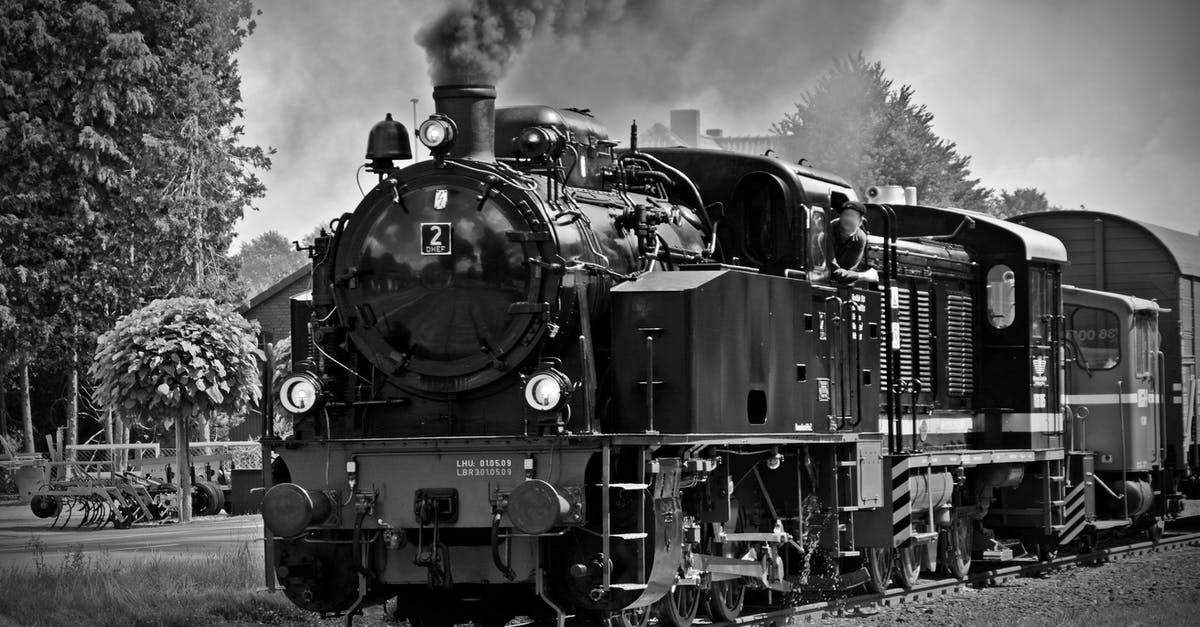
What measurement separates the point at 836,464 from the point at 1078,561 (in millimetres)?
7949

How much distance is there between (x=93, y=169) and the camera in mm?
37281

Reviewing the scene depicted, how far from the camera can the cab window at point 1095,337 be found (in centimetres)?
2112

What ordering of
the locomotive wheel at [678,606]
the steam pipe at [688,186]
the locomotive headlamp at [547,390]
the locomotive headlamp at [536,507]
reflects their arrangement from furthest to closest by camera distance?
the steam pipe at [688,186] → the locomotive wheel at [678,606] → the locomotive headlamp at [547,390] → the locomotive headlamp at [536,507]

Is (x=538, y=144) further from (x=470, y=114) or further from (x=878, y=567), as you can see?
(x=878, y=567)

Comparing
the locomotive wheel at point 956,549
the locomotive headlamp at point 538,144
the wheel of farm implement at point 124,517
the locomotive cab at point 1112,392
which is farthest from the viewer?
the wheel of farm implement at point 124,517

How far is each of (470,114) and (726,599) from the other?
16.1ft

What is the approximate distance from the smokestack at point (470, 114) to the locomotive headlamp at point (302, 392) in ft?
6.69

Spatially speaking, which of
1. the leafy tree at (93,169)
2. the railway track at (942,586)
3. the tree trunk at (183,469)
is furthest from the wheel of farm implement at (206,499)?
the railway track at (942,586)

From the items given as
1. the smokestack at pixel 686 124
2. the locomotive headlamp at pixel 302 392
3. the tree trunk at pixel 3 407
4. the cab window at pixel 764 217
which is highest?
the smokestack at pixel 686 124

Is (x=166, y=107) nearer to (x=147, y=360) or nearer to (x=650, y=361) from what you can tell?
(x=147, y=360)

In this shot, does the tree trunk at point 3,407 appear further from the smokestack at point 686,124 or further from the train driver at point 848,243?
the train driver at point 848,243

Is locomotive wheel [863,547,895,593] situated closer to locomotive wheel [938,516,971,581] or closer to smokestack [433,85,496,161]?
locomotive wheel [938,516,971,581]

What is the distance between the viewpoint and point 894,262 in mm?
15094

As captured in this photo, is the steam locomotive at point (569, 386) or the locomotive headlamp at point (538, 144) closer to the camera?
the steam locomotive at point (569, 386)
